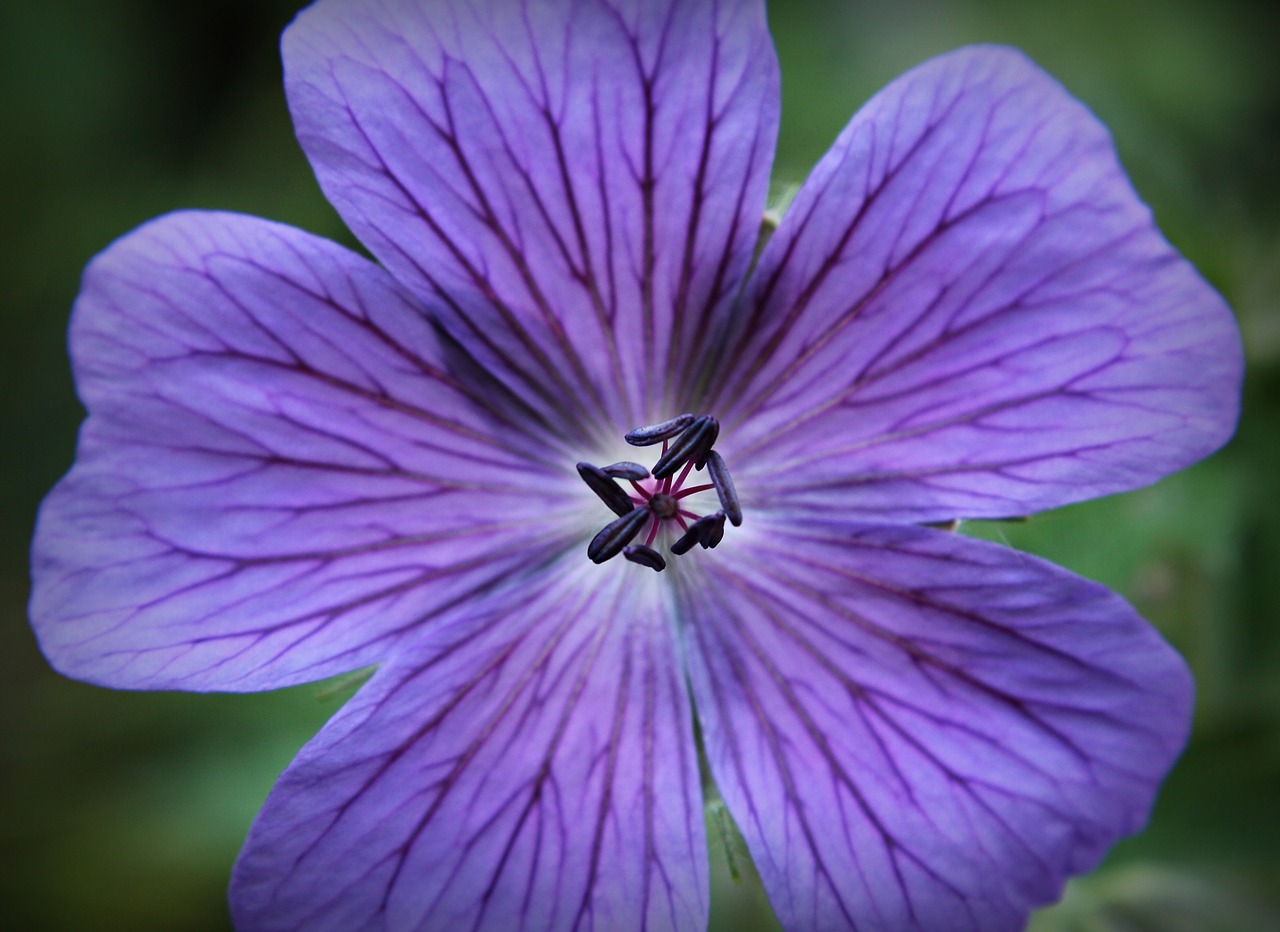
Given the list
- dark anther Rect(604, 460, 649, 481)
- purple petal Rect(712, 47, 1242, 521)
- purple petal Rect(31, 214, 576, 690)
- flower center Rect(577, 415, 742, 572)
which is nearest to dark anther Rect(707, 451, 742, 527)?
flower center Rect(577, 415, 742, 572)

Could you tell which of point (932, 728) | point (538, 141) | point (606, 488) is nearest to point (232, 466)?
point (606, 488)

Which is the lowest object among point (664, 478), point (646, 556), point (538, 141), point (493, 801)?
point (493, 801)

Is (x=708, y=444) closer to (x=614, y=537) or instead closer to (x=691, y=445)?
(x=691, y=445)

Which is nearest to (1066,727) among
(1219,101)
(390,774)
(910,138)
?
(910,138)

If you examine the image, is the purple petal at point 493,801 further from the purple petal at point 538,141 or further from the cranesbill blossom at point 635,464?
the purple petal at point 538,141

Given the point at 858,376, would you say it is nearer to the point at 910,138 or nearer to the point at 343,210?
the point at 910,138

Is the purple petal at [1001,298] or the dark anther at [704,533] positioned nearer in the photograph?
the purple petal at [1001,298]

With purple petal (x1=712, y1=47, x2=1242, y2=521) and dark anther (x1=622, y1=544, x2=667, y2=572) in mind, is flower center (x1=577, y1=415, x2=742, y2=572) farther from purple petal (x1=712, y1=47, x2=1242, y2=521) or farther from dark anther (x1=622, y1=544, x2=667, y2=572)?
purple petal (x1=712, y1=47, x2=1242, y2=521)

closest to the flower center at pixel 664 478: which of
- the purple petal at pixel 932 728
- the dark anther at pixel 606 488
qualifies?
the dark anther at pixel 606 488
